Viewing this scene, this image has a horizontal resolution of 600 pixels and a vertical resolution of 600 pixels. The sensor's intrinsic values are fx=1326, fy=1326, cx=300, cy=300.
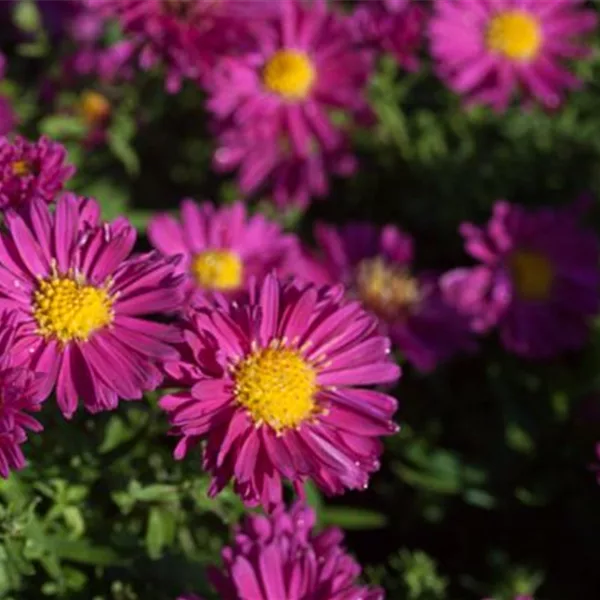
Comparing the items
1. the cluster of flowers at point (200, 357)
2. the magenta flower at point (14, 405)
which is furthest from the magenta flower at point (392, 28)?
the magenta flower at point (14, 405)

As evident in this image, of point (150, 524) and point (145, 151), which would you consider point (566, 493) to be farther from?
point (145, 151)

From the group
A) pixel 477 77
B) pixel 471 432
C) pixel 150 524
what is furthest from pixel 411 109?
pixel 150 524

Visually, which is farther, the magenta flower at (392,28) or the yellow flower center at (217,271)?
the magenta flower at (392,28)

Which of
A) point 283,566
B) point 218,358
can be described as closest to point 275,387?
point 218,358

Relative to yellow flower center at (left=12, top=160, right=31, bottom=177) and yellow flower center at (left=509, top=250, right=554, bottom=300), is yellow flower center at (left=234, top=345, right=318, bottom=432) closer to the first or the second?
yellow flower center at (left=12, top=160, right=31, bottom=177)

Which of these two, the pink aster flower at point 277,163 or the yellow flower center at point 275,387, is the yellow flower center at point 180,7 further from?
the yellow flower center at point 275,387

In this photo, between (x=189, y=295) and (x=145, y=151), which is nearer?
(x=189, y=295)

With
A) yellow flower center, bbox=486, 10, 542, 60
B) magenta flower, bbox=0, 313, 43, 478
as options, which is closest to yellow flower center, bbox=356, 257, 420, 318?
yellow flower center, bbox=486, 10, 542, 60
